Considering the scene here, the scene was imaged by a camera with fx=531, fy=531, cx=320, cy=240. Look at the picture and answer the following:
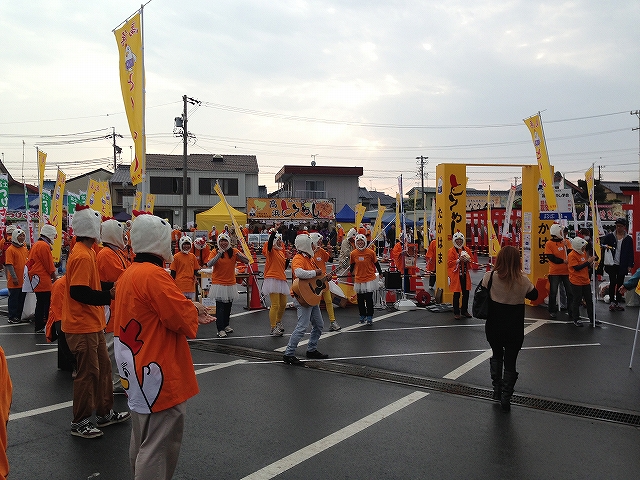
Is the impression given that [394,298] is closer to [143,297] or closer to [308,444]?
[308,444]

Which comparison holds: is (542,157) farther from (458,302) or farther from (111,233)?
(111,233)

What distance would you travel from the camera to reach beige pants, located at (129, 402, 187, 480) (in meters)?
3.18

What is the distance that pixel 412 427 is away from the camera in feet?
17.1

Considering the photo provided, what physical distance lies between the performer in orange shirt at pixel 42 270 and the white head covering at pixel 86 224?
5537 mm

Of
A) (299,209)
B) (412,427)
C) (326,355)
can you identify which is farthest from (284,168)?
(412,427)

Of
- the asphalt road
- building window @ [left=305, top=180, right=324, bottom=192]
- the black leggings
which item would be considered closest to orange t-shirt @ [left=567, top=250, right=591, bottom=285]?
the asphalt road

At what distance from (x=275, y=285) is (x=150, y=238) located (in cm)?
641

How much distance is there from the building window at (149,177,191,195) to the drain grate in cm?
3886

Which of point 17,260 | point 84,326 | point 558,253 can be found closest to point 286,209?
point 17,260

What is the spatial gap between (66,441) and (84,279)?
59.7 inches

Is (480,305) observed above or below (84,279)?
below

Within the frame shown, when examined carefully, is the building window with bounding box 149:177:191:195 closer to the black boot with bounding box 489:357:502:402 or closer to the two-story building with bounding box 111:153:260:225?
the two-story building with bounding box 111:153:260:225

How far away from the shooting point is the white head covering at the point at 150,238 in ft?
11.2

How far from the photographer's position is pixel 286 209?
39.8 meters
